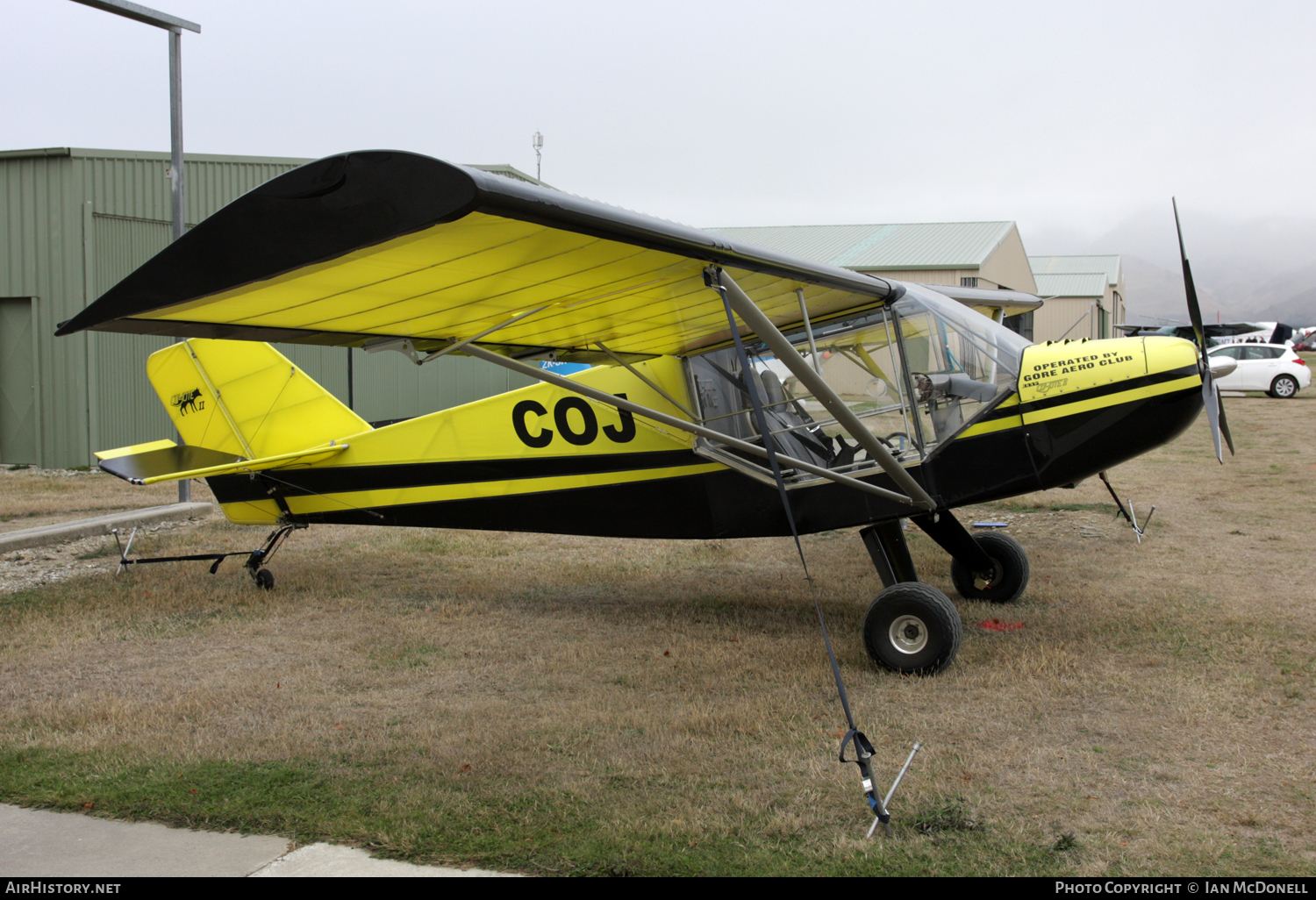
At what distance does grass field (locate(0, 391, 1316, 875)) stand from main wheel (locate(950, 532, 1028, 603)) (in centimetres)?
22

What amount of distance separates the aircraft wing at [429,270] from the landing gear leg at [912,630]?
188 centimetres

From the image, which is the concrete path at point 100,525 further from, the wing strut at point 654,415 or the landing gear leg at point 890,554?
the landing gear leg at point 890,554

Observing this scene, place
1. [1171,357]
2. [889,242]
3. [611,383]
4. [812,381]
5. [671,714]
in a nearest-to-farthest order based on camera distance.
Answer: [671,714]
[812,381]
[1171,357]
[611,383]
[889,242]

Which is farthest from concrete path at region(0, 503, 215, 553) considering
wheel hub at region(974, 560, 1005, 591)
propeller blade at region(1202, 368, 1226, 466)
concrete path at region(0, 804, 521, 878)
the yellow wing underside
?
propeller blade at region(1202, 368, 1226, 466)

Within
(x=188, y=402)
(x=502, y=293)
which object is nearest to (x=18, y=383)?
(x=188, y=402)

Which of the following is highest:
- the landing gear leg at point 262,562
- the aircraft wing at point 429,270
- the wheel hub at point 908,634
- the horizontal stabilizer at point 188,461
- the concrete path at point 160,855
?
the aircraft wing at point 429,270

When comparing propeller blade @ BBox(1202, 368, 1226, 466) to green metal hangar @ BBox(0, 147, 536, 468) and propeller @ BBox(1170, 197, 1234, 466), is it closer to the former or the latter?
propeller @ BBox(1170, 197, 1234, 466)

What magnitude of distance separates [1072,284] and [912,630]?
5260 centimetres

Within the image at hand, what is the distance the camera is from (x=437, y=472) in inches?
293

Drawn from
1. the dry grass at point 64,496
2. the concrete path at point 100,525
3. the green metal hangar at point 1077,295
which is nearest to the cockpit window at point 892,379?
the concrete path at point 100,525

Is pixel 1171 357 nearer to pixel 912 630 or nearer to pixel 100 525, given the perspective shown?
pixel 912 630

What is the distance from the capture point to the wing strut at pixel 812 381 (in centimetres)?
435

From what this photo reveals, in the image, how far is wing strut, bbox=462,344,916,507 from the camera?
4.89 m

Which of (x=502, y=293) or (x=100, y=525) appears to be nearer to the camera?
(x=502, y=293)
